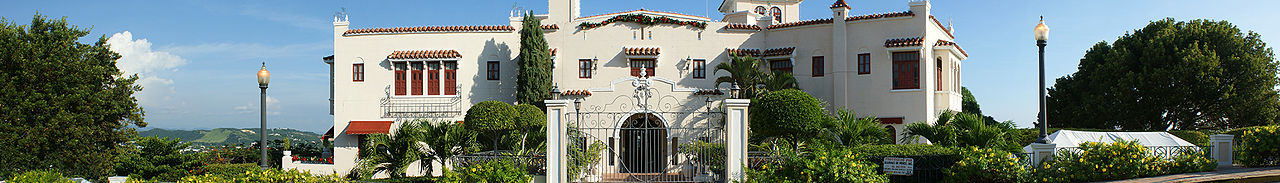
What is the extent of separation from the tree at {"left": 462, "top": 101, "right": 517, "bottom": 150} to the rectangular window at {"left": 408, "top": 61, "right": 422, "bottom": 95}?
22.6 ft

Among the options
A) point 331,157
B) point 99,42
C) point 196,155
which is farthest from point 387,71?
point 99,42

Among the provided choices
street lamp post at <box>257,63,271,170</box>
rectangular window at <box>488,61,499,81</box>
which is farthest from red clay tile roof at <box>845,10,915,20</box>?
street lamp post at <box>257,63,271,170</box>

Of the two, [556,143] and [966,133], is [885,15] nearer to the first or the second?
[966,133]

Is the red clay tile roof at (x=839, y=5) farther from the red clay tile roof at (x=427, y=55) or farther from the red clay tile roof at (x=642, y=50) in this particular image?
the red clay tile roof at (x=427, y=55)

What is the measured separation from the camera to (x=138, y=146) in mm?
20922

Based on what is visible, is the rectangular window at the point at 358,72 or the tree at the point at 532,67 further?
the rectangular window at the point at 358,72

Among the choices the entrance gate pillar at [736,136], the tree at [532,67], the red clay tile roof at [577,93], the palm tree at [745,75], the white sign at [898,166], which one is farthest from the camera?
the red clay tile roof at [577,93]

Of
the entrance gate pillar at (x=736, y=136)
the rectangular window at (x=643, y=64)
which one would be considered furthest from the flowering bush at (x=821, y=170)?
the rectangular window at (x=643, y=64)

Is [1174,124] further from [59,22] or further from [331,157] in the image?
[59,22]

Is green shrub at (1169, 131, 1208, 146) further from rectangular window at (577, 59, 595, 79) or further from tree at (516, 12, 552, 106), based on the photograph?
tree at (516, 12, 552, 106)

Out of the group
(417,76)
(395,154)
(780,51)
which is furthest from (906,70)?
(417,76)

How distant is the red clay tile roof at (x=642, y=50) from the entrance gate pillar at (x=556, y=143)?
34.7ft

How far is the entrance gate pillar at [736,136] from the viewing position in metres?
13.5

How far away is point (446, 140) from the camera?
1688 cm
